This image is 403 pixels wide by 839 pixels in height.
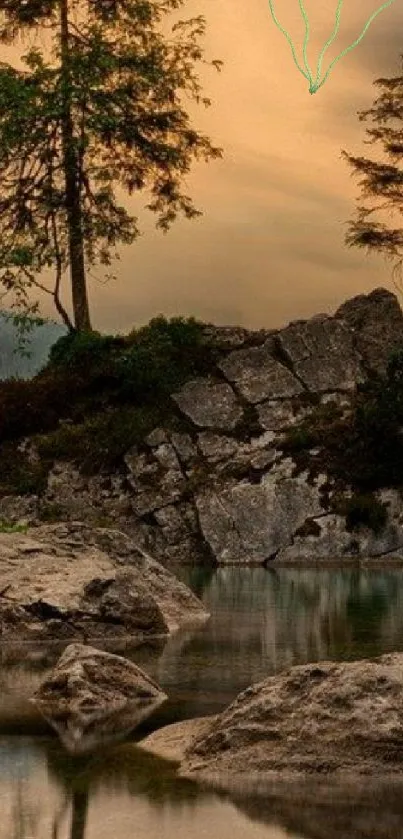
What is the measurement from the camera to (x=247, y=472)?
38.3m

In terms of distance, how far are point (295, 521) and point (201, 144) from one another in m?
17.7

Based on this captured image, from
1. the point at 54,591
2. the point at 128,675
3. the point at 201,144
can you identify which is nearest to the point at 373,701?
the point at 128,675

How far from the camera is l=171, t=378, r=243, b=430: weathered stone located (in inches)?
1609

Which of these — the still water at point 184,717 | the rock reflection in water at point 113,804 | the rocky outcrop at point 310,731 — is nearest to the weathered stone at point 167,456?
the still water at point 184,717

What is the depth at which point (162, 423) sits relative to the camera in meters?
41.0

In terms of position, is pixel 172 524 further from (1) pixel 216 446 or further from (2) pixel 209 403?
(2) pixel 209 403

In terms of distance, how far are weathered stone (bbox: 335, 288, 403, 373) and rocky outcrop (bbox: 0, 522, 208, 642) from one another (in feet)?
86.6

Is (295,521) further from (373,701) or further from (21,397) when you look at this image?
(373,701)

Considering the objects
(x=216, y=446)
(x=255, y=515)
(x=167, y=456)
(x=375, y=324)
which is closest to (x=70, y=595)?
(x=255, y=515)

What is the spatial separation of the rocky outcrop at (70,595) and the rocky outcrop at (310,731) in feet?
22.4

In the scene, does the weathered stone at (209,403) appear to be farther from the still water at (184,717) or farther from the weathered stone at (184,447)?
the still water at (184,717)

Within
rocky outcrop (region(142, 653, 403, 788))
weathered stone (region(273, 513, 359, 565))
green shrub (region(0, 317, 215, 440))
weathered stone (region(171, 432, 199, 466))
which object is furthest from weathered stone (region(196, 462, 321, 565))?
rocky outcrop (region(142, 653, 403, 788))

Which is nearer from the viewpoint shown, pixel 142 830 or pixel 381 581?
pixel 142 830

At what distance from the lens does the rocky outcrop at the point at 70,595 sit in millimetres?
15828
